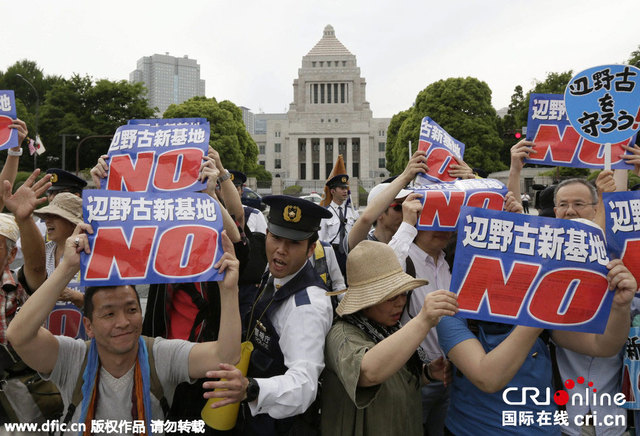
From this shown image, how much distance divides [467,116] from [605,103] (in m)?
35.6

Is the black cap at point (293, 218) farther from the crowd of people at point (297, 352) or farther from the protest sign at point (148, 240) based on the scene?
the protest sign at point (148, 240)

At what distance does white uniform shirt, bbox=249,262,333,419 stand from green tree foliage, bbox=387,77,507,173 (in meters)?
32.9

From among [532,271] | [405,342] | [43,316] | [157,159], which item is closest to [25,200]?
[157,159]

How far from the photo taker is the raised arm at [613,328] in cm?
201

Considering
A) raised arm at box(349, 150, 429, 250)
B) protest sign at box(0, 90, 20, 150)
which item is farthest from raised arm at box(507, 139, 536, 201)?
protest sign at box(0, 90, 20, 150)

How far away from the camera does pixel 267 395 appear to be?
1.94 meters

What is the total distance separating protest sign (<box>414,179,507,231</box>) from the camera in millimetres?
2996

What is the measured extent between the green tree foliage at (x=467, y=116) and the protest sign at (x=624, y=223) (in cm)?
3221

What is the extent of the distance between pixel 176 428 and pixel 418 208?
1.83 meters

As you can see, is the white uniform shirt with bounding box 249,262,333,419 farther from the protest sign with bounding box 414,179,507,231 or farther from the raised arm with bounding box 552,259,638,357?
the raised arm with bounding box 552,259,638,357

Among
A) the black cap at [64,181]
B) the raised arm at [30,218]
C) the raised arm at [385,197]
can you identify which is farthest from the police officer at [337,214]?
the raised arm at [30,218]

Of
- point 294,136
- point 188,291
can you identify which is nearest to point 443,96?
point 294,136

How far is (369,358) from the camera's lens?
6.24 ft

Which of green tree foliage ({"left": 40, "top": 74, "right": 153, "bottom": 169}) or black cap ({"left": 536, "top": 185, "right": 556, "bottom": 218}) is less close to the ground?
green tree foliage ({"left": 40, "top": 74, "right": 153, "bottom": 169})
